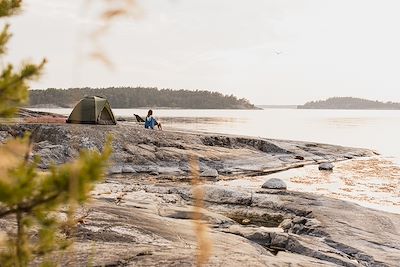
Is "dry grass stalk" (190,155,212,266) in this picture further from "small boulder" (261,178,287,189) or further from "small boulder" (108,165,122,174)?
"small boulder" (108,165,122,174)

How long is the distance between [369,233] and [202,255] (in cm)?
1115

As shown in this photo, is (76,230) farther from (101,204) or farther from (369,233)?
(369,233)

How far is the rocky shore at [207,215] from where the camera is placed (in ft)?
24.0

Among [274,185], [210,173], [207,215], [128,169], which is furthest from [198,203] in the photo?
[210,173]

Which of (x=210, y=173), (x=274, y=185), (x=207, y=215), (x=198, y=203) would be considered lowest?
(x=210, y=173)

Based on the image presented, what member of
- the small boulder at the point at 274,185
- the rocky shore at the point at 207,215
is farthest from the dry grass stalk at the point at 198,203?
the small boulder at the point at 274,185

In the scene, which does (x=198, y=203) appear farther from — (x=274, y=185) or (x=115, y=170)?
(x=115, y=170)

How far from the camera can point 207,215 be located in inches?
→ 495

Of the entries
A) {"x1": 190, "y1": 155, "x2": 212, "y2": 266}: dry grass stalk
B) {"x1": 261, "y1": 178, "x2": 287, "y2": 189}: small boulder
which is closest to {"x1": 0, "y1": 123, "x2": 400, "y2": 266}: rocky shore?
{"x1": 190, "y1": 155, "x2": 212, "y2": 266}: dry grass stalk

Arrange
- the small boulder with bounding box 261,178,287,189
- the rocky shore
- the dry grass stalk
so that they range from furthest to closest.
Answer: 1. the small boulder with bounding box 261,178,287,189
2. the rocky shore
3. the dry grass stalk

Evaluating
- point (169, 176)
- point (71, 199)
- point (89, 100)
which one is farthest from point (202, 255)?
point (89, 100)

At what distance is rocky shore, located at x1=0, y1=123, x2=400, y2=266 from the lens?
7.33 m

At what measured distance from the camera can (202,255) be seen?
2586mm

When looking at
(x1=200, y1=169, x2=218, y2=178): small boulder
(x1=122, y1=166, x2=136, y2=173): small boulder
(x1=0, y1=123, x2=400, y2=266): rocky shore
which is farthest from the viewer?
(x1=200, y1=169, x2=218, y2=178): small boulder
